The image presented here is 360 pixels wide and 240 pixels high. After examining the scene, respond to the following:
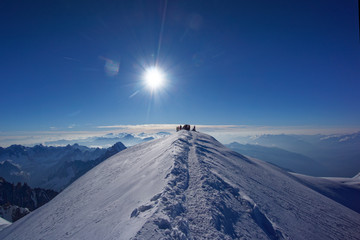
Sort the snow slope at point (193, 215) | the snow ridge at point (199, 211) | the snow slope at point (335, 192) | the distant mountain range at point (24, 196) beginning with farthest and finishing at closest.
A: 1. the distant mountain range at point (24, 196)
2. the snow slope at point (335, 192)
3. the snow slope at point (193, 215)
4. the snow ridge at point (199, 211)

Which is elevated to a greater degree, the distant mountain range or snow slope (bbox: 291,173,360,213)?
snow slope (bbox: 291,173,360,213)

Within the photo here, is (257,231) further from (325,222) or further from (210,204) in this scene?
(325,222)

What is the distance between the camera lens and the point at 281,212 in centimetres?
784

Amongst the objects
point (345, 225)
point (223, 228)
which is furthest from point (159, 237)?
point (345, 225)

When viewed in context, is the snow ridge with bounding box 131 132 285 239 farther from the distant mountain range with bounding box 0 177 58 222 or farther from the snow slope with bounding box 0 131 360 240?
the distant mountain range with bounding box 0 177 58 222

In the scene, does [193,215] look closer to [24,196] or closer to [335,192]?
[335,192]

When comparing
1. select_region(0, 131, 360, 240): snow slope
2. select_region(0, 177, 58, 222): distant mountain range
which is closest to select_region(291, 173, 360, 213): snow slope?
select_region(0, 131, 360, 240): snow slope

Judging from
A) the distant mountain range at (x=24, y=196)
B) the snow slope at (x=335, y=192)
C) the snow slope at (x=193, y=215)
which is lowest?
the distant mountain range at (x=24, y=196)

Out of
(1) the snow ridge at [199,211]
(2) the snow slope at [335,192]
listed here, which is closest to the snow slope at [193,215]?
(1) the snow ridge at [199,211]

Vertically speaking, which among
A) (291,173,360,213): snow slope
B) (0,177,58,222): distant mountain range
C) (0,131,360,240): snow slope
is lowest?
(0,177,58,222): distant mountain range

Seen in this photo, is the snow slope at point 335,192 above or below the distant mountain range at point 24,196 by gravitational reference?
above

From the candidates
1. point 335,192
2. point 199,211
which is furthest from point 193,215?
point 335,192

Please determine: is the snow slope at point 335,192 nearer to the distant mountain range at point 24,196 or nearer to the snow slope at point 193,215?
the snow slope at point 193,215

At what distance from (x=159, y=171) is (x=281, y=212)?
719cm
